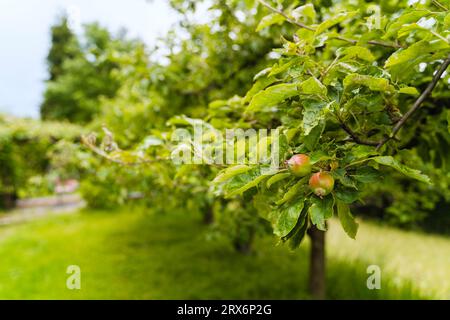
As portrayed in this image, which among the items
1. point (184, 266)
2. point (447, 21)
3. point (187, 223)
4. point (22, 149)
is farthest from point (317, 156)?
point (22, 149)

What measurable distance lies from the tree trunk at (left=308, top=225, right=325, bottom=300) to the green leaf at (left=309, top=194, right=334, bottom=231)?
8.39 ft

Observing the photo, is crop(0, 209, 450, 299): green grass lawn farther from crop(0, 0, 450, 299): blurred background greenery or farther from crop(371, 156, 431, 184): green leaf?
crop(371, 156, 431, 184): green leaf

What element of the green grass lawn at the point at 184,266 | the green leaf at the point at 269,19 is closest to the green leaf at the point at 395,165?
the green leaf at the point at 269,19

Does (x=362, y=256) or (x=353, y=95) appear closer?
(x=353, y=95)

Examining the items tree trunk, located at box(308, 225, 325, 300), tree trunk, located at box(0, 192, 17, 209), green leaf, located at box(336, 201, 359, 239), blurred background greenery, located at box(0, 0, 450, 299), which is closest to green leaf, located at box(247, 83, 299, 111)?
green leaf, located at box(336, 201, 359, 239)

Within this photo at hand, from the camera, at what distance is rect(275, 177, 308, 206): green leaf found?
3.53 feet

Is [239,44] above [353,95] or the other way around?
above

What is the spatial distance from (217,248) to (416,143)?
4.00 meters

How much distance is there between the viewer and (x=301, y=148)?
45.1 inches

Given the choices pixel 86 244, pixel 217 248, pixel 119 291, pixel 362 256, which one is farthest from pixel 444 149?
pixel 86 244

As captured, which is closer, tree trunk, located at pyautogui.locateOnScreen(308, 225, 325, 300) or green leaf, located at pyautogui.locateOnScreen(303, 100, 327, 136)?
green leaf, located at pyautogui.locateOnScreen(303, 100, 327, 136)

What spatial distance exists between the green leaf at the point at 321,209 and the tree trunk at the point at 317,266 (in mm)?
2559

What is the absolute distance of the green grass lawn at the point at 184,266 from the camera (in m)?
3.82

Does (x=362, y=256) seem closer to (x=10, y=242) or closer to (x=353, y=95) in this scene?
(x=353, y=95)
